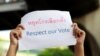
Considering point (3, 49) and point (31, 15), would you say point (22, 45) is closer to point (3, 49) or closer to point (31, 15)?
point (31, 15)

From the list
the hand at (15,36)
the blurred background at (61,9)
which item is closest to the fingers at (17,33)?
the hand at (15,36)

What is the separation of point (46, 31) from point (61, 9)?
0.87m

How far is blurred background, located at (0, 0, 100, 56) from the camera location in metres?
1.69

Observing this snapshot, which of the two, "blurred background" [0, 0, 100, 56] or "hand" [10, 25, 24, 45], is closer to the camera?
"hand" [10, 25, 24, 45]

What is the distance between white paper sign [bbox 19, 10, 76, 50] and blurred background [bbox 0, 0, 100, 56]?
2.34 feet

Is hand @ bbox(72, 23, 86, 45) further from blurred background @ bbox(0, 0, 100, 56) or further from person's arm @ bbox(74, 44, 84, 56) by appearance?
blurred background @ bbox(0, 0, 100, 56)

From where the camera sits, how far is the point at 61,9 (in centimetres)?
180

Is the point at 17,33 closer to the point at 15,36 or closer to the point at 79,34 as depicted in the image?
the point at 15,36

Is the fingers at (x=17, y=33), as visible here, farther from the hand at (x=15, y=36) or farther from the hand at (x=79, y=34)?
the hand at (x=79, y=34)

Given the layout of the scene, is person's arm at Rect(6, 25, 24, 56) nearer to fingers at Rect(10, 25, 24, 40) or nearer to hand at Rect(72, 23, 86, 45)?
fingers at Rect(10, 25, 24, 40)

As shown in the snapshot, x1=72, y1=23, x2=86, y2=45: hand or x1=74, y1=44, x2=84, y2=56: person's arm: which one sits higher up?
x1=72, y1=23, x2=86, y2=45: hand

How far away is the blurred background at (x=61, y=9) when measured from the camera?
5.56ft

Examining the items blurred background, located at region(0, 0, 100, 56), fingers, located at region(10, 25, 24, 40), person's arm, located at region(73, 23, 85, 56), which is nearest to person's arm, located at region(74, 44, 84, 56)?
person's arm, located at region(73, 23, 85, 56)

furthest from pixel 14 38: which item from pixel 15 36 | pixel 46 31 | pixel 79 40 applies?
pixel 79 40
